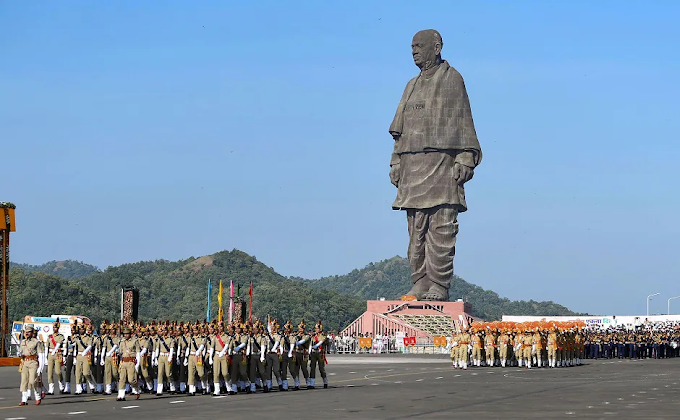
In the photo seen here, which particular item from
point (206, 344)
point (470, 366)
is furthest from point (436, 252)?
point (206, 344)

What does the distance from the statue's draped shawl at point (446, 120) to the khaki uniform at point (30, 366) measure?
3273 inches

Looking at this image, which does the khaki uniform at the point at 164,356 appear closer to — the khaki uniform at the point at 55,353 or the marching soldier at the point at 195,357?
the marching soldier at the point at 195,357

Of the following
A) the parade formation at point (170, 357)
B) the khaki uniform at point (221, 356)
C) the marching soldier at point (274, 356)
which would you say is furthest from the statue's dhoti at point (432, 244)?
the khaki uniform at point (221, 356)

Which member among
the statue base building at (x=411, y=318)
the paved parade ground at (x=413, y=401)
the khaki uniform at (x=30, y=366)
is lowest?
the paved parade ground at (x=413, y=401)

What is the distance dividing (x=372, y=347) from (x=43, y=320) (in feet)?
86.7

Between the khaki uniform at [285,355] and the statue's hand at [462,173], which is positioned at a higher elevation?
the statue's hand at [462,173]

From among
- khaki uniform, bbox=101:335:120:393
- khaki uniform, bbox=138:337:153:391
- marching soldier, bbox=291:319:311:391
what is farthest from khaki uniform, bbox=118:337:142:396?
marching soldier, bbox=291:319:311:391

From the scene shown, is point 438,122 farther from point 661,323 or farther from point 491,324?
point 491,324

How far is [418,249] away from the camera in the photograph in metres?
116

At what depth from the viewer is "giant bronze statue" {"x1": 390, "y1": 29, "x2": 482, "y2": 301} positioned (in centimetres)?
11269

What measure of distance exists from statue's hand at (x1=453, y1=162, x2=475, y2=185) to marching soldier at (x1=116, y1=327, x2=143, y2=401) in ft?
265

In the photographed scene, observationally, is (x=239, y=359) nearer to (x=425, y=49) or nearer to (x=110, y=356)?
(x=110, y=356)

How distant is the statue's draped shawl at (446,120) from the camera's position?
369 ft

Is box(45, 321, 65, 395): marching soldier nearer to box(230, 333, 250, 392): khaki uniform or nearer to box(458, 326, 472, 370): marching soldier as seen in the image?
box(230, 333, 250, 392): khaki uniform
